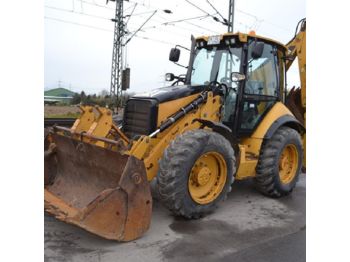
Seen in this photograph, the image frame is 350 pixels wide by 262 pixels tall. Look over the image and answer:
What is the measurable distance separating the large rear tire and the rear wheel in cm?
82

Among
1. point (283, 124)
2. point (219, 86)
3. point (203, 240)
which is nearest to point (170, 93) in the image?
A: point (219, 86)

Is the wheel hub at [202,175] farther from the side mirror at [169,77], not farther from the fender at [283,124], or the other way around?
the side mirror at [169,77]

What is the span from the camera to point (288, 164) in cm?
577

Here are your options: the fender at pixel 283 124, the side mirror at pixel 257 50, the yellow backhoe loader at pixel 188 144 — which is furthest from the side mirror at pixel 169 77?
the fender at pixel 283 124

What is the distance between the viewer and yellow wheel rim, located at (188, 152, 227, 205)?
4312 millimetres

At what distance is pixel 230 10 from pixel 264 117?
29.3 feet

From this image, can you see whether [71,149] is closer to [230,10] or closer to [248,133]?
[248,133]

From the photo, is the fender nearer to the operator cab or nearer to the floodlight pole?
the operator cab

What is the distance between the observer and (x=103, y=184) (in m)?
4.04

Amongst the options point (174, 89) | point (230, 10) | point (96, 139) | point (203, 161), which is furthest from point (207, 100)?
point (230, 10)

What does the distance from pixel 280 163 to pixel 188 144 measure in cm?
222

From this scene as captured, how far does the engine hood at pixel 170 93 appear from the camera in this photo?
4.61m

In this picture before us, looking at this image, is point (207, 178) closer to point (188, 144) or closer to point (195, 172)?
point (195, 172)

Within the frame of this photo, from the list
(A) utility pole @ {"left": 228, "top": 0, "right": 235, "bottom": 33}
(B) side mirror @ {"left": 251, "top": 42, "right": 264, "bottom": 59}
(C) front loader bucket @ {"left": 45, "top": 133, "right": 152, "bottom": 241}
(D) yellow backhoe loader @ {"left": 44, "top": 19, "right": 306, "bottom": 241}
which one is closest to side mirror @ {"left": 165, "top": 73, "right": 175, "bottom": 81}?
(D) yellow backhoe loader @ {"left": 44, "top": 19, "right": 306, "bottom": 241}
